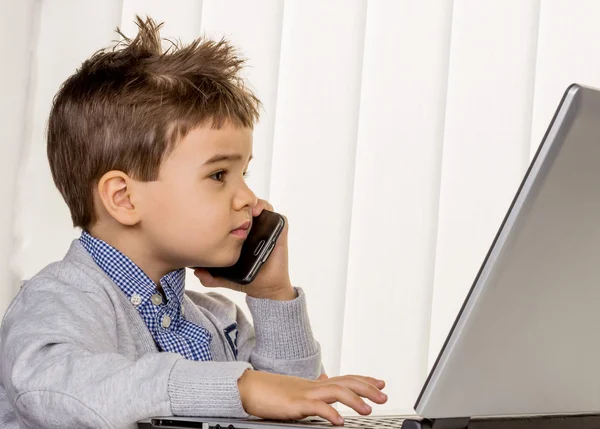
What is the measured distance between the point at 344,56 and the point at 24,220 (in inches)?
29.3

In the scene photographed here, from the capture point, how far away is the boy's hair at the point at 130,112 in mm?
1120

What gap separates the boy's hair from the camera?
3.67 ft

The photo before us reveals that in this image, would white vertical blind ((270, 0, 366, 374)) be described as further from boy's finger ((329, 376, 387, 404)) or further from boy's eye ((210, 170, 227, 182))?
boy's finger ((329, 376, 387, 404))

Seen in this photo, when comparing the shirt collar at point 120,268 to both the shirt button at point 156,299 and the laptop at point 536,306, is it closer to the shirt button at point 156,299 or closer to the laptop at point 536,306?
the shirt button at point 156,299

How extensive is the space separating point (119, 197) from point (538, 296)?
2.09ft

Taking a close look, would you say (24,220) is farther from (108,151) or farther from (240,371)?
(240,371)

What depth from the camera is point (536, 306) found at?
25.8 inches

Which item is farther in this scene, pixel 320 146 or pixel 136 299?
pixel 320 146

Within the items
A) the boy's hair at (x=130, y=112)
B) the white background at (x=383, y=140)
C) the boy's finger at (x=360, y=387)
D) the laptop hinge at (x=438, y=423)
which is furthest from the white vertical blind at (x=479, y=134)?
the laptop hinge at (x=438, y=423)

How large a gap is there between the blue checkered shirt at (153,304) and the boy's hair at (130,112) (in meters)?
0.09

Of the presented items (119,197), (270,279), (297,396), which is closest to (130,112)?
(119,197)

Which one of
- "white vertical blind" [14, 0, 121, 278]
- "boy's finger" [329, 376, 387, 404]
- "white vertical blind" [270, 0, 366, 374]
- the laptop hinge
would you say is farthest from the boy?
"white vertical blind" [14, 0, 121, 278]

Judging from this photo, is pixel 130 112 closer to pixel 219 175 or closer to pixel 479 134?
pixel 219 175

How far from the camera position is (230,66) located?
1.28m
